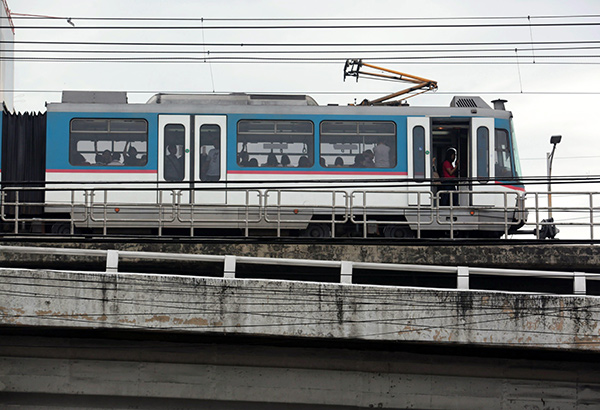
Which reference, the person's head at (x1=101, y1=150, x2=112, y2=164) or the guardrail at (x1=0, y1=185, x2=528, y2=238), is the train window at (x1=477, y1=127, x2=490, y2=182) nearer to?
the guardrail at (x1=0, y1=185, x2=528, y2=238)

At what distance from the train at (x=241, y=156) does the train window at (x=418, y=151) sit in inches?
1.0

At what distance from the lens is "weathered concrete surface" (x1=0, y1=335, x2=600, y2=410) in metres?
10.4

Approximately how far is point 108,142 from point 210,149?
2.23 m

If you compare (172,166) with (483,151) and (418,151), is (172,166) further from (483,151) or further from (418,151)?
(483,151)

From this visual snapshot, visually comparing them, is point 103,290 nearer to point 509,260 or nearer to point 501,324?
point 501,324

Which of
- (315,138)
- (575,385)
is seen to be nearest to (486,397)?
(575,385)

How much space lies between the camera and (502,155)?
15562 millimetres

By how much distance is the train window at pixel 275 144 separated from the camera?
591 inches

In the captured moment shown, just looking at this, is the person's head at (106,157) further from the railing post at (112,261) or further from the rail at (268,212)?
the railing post at (112,261)

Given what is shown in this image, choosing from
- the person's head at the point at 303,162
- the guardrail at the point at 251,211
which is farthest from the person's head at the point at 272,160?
the guardrail at the point at 251,211

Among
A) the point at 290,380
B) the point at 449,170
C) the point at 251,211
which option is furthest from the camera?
the point at 449,170

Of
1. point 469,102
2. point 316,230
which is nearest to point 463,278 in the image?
point 316,230

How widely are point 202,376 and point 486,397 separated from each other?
4349 millimetres

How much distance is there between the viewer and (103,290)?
947cm
